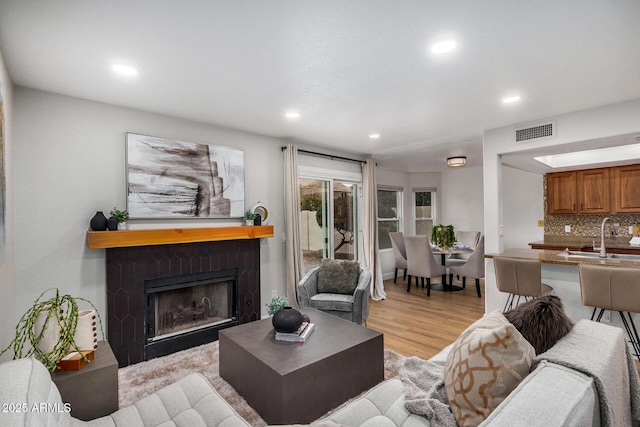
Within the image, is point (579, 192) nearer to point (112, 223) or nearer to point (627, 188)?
point (627, 188)

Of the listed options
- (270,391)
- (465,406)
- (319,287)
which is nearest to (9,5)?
(270,391)

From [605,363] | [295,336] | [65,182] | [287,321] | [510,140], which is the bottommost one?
[295,336]

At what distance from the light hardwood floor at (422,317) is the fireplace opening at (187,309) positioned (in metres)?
1.78

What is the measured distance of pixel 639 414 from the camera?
1.42m

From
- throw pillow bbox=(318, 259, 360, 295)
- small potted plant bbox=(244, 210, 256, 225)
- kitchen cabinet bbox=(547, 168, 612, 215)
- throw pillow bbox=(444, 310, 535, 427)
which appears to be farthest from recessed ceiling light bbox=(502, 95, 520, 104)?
kitchen cabinet bbox=(547, 168, 612, 215)

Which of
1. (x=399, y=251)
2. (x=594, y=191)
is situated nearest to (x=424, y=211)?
(x=399, y=251)

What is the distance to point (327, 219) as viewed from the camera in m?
5.09

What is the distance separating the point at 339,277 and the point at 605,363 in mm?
2753

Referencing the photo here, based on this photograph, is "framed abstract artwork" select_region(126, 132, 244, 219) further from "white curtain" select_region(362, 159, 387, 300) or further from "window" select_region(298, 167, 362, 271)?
"white curtain" select_region(362, 159, 387, 300)

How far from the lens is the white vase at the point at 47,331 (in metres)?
1.59

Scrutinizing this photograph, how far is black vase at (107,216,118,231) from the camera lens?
2826mm

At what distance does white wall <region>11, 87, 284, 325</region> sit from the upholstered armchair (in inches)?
66.6

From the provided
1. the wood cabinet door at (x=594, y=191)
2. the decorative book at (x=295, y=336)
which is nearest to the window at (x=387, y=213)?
the wood cabinet door at (x=594, y=191)

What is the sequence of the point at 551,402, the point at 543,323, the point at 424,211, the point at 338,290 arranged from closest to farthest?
the point at 551,402
the point at 543,323
the point at 338,290
the point at 424,211
